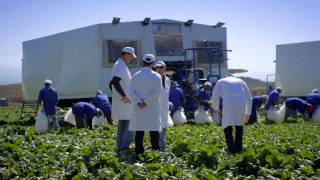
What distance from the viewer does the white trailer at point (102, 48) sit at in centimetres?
1864

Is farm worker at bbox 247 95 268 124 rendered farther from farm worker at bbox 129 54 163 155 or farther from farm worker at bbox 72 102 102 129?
farm worker at bbox 129 54 163 155

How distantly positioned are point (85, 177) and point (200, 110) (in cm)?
1221

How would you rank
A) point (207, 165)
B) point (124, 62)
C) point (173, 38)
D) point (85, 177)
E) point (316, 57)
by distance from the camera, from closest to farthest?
point (85, 177) < point (207, 165) < point (124, 62) < point (173, 38) < point (316, 57)

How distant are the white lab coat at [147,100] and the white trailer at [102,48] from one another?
32.4 feet

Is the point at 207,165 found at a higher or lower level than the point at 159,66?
lower

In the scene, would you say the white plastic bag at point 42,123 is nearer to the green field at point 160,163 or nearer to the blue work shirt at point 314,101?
the green field at point 160,163

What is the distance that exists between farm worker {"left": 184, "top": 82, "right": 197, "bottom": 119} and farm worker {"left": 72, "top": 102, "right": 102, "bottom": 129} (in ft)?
16.8

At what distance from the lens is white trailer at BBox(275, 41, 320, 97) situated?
24.2m

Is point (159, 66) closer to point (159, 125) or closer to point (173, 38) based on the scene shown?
point (159, 125)

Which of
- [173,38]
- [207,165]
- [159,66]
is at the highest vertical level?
[173,38]

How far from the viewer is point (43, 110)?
15.9m

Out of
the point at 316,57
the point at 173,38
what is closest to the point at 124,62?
the point at 173,38

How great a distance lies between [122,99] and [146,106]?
82 centimetres

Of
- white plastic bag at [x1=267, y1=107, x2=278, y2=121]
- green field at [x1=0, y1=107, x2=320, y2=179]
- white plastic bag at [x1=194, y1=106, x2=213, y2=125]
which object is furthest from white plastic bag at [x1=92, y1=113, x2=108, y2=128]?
green field at [x1=0, y1=107, x2=320, y2=179]
